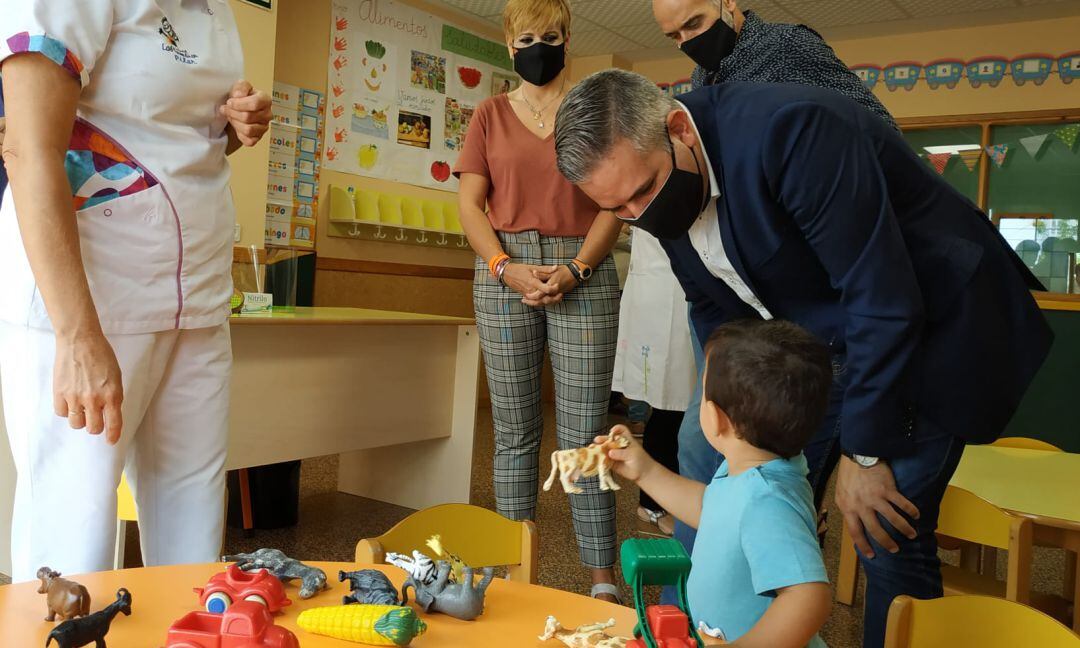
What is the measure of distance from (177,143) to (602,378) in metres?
1.28

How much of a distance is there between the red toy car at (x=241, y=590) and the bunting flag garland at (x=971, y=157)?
236 inches

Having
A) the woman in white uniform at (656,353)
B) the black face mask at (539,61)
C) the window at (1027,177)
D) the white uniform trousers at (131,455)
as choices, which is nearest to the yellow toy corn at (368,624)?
the white uniform trousers at (131,455)

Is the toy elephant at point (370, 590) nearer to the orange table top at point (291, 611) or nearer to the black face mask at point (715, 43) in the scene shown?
the orange table top at point (291, 611)

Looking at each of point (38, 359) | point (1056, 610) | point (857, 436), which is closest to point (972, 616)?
point (857, 436)

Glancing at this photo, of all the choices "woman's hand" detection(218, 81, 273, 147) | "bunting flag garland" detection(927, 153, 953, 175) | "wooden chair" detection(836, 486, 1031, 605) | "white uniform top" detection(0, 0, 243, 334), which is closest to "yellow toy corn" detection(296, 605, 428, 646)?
"white uniform top" detection(0, 0, 243, 334)

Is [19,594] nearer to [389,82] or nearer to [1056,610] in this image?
[1056,610]

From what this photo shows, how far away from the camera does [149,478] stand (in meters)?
1.34

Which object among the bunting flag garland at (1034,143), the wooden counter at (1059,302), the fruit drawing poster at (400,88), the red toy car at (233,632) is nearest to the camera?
the red toy car at (233,632)

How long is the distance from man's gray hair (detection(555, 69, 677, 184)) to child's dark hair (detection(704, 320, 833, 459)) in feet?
1.07

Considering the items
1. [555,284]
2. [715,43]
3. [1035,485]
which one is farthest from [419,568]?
[1035,485]

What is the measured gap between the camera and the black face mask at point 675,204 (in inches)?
50.8

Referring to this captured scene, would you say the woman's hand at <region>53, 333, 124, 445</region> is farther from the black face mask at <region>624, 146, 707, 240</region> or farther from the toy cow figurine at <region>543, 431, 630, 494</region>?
the black face mask at <region>624, 146, 707, 240</region>

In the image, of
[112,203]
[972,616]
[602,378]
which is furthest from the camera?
[602,378]

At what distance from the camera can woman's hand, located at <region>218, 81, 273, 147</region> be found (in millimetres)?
1391
